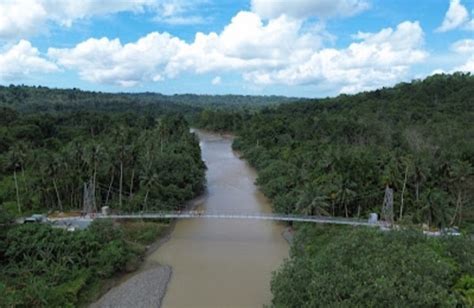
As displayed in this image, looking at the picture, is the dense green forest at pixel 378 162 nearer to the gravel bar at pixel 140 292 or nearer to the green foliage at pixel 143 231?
the green foliage at pixel 143 231

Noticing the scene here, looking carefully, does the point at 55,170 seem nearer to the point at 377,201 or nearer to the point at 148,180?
the point at 148,180

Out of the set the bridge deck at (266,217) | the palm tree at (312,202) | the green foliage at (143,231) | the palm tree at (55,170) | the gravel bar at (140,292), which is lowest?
the gravel bar at (140,292)

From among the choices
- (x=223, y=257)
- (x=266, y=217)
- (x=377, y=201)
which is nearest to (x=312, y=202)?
(x=266, y=217)

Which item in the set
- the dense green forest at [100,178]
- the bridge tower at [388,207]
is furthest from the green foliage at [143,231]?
the bridge tower at [388,207]

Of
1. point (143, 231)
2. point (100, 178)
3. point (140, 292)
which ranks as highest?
point (100, 178)

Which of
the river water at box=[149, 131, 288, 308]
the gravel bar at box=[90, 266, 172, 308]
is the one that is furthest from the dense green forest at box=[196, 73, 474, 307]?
the gravel bar at box=[90, 266, 172, 308]

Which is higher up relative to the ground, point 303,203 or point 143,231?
point 303,203
